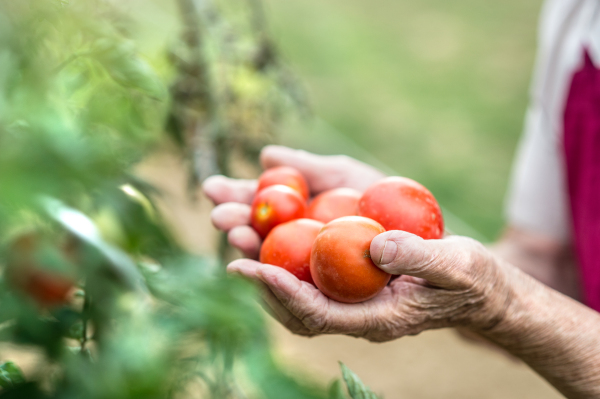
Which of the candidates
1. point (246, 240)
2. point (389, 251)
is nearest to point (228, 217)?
point (246, 240)

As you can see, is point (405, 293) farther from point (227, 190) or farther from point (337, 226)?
point (227, 190)

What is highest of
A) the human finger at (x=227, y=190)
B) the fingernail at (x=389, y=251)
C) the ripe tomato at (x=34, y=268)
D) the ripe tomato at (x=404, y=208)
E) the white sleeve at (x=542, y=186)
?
the white sleeve at (x=542, y=186)

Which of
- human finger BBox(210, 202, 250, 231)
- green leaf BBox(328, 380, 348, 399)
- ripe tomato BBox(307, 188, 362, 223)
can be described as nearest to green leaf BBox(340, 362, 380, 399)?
green leaf BBox(328, 380, 348, 399)

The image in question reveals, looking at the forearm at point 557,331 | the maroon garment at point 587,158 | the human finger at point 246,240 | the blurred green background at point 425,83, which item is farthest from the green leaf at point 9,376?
the blurred green background at point 425,83

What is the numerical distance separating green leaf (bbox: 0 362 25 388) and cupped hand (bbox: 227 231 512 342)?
46 cm

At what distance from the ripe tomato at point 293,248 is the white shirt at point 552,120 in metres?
0.92

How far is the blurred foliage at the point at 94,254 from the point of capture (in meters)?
0.39

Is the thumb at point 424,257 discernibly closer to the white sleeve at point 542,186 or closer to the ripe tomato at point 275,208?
the ripe tomato at point 275,208

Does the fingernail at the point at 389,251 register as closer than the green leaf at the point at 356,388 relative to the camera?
No

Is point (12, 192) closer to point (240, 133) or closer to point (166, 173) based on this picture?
point (240, 133)

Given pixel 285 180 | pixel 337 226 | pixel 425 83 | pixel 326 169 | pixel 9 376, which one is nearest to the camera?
pixel 9 376

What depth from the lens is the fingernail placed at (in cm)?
89

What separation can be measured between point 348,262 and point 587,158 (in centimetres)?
83

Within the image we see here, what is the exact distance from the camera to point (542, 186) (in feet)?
5.51
